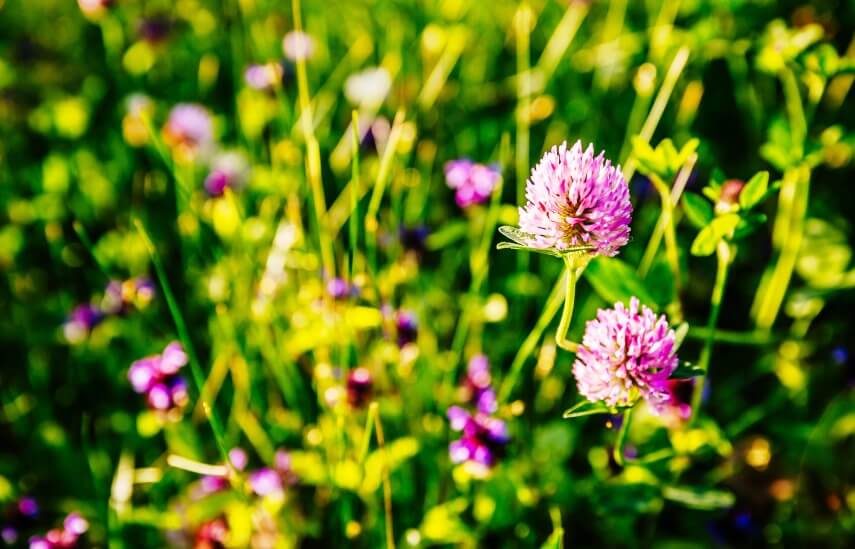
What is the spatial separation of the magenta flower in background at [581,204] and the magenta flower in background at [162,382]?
65 centimetres

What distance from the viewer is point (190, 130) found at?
1.59m

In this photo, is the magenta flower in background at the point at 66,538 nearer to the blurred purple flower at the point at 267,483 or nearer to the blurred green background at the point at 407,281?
the blurred green background at the point at 407,281

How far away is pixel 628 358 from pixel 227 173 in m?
1.02

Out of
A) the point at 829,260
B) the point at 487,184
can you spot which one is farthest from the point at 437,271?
the point at 829,260

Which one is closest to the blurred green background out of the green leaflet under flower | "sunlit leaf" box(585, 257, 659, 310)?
"sunlit leaf" box(585, 257, 659, 310)

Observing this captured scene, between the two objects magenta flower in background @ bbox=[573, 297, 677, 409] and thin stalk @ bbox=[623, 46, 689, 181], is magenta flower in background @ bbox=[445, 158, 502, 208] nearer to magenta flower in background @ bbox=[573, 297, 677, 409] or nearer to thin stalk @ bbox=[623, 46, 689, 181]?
thin stalk @ bbox=[623, 46, 689, 181]

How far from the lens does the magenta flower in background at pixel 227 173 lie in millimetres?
1437

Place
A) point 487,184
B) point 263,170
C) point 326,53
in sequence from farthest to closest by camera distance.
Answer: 1. point 326,53
2. point 263,170
3. point 487,184

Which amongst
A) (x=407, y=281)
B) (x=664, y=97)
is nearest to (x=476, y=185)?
(x=407, y=281)

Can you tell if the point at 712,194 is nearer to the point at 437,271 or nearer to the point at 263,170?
the point at 437,271

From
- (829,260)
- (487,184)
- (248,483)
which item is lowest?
(248,483)

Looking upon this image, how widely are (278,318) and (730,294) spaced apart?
81cm

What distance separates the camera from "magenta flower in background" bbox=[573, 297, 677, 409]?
2.31 ft

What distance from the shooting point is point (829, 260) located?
128 centimetres
